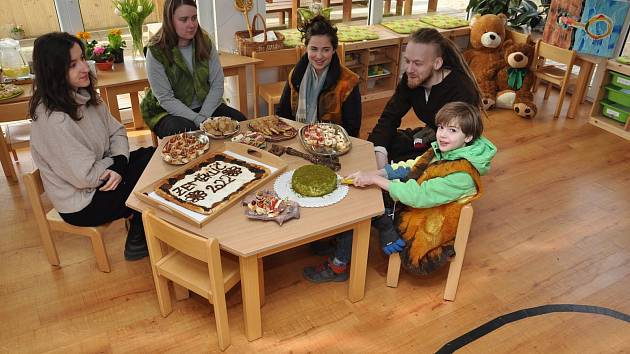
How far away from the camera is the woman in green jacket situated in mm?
2678

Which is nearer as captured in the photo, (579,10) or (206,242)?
(206,242)

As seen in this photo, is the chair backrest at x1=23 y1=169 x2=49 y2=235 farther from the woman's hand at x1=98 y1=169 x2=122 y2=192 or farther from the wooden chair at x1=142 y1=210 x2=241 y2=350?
the wooden chair at x1=142 y1=210 x2=241 y2=350

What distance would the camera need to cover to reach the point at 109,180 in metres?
2.21

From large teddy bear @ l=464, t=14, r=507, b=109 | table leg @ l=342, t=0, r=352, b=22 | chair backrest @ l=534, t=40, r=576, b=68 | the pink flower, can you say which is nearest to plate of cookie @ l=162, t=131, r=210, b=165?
the pink flower

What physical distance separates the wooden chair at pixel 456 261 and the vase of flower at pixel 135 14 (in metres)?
2.28

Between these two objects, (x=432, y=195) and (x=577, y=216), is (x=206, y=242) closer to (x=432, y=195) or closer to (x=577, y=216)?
(x=432, y=195)

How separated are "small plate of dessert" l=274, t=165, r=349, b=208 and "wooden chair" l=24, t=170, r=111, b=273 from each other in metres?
0.90

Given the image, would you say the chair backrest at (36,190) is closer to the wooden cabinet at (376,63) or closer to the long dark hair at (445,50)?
the long dark hair at (445,50)

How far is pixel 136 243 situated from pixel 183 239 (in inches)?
36.1

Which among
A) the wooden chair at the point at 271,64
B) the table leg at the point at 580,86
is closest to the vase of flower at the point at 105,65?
the wooden chair at the point at 271,64

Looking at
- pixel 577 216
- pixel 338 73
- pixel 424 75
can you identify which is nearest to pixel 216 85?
pixel 338 73

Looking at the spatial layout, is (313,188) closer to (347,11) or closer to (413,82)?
(413,82)

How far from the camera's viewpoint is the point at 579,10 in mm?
3850

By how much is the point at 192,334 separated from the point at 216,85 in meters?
1.49
